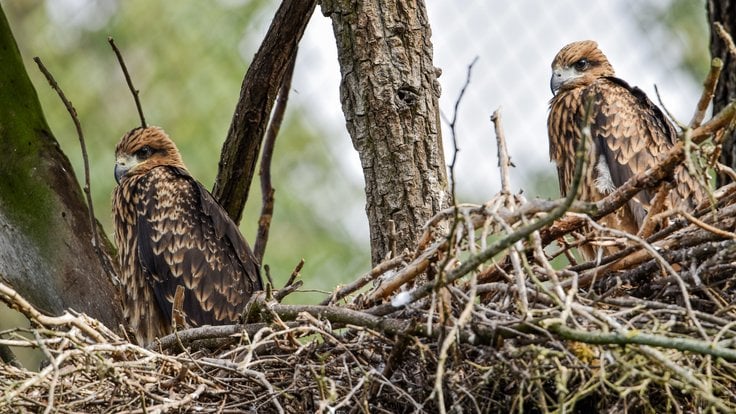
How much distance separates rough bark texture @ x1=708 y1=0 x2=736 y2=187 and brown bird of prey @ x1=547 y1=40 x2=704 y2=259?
1.36 ft

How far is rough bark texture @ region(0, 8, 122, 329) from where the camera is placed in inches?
202

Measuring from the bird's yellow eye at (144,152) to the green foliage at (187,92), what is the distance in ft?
18.9

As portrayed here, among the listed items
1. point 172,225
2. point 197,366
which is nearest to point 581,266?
point 197,366

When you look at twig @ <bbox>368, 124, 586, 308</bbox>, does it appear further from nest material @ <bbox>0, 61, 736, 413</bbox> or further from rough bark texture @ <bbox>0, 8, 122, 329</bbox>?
rough bark texture @ <bbox>0, 8, 122, 329</bbox>

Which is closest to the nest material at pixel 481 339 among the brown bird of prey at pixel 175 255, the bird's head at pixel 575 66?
the brown bird of prey at pixel 175 255

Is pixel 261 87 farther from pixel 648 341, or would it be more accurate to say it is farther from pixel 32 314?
pixel 648 341

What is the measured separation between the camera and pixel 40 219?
523 cm

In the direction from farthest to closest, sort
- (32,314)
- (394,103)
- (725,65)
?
(725,65), (394,103), (32,314)

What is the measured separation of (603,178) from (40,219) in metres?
2.69

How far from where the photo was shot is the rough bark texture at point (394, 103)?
197 inches

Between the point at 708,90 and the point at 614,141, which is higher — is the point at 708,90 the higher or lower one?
the lower one

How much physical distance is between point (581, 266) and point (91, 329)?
68.6 inches

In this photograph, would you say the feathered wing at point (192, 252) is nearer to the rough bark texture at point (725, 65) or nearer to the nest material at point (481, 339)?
the nest material at point (481, 339)

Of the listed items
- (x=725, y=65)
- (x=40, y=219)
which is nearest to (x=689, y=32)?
(x=725, y=65)
